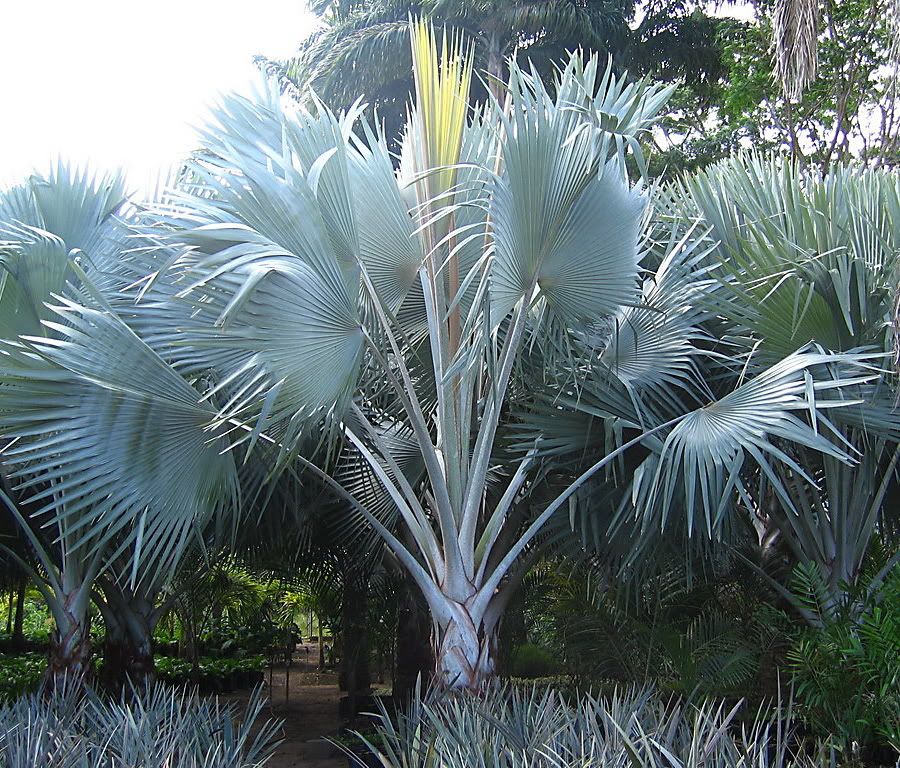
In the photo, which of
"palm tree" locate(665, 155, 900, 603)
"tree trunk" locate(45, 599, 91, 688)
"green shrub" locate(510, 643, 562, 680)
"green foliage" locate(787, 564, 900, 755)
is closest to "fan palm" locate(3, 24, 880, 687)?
"palm tree" locate(665, 155, 900, 603)

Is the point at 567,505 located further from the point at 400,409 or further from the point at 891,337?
the point at 891,337

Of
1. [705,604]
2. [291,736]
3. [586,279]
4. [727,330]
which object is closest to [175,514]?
[586,279]

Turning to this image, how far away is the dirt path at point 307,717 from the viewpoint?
770cm

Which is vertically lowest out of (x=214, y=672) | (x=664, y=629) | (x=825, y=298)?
(x=214, y=672)

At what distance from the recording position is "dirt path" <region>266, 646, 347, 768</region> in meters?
7.70

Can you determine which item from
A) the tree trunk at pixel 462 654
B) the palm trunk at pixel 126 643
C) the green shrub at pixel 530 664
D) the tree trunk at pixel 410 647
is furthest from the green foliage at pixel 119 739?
the green shrub at pixel 530 664

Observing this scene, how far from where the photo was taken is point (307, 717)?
10570mm

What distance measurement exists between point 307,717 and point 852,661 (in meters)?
7.13

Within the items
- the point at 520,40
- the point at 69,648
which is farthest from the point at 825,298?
the point at 520,40

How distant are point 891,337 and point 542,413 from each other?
2010 millimetres

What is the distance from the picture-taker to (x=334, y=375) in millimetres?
4445

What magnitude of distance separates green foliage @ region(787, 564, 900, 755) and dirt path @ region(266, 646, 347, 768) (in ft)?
10.3

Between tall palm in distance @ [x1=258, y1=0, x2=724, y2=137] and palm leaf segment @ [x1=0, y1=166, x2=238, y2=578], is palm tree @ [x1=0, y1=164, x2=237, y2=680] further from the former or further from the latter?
tall palm in distance @ [x1=258, y1=0, x2=724, y2=137]

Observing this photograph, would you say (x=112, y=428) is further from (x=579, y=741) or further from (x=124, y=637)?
(x=124, y=637)
